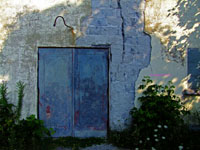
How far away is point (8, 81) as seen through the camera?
441 cm

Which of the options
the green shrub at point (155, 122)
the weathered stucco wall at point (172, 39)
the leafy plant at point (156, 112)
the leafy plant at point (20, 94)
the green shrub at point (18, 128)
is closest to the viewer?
the green shrub at point (18, 128)

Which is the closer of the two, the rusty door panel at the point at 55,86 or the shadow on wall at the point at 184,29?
the rusty door panel at the point at 55,86

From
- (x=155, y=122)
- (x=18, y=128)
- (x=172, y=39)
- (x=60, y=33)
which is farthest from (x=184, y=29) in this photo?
(x=18, y=128)

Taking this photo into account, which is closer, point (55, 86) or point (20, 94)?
point (20, 94)

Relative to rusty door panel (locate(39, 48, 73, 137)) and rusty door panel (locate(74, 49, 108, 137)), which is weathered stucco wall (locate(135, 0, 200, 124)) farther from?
rusty door panel (locate(39, 48, 73, 137))

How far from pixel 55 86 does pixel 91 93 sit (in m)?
0.79

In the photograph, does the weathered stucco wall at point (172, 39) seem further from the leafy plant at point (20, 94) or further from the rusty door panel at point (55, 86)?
the leafy plant at point (20, 94)

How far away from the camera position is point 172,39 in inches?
181

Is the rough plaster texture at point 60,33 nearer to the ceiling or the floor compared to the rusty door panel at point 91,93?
nearer to the ceiling

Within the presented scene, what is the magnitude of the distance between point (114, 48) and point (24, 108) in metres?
2.34

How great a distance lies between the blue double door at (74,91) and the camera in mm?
4441

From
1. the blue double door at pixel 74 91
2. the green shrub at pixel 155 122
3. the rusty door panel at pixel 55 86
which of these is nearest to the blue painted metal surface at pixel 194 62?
the green shrub at pixel 155 122

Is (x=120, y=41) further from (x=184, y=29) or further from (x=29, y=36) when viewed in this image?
(x=29, y=36)

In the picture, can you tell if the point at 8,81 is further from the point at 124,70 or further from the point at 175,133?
the point at 175,133
